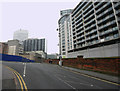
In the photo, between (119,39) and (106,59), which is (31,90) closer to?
(106,59)

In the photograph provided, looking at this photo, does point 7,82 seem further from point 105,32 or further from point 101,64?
point 105,32

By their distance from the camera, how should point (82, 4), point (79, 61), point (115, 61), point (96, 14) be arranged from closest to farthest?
point (115, 61)
point (79, 61)
point (96, 14)
point (82, 4)

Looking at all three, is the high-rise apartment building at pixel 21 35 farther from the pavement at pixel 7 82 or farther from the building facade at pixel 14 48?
the pavement at pixel 7 82

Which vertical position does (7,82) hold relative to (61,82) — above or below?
above

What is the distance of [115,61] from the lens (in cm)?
1109

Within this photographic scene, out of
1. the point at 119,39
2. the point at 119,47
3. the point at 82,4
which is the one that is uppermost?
the point at 82,4

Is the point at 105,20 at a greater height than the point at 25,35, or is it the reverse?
the point at 25,35

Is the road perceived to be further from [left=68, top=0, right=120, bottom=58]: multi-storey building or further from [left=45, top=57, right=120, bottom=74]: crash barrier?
[left=68, top=0, right=120, bottom=58]: multi-storey building

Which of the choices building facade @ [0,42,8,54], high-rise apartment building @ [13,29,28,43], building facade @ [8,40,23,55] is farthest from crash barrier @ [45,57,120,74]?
high-rise apartment building @ [13,29,28,43]

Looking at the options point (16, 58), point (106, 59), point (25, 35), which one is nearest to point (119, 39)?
point (106, 59)

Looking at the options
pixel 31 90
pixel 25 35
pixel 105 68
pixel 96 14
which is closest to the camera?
pixel 31 90

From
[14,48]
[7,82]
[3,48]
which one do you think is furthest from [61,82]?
[3,48]

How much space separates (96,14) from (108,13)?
559cm

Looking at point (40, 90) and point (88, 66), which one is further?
point (88, 66)
